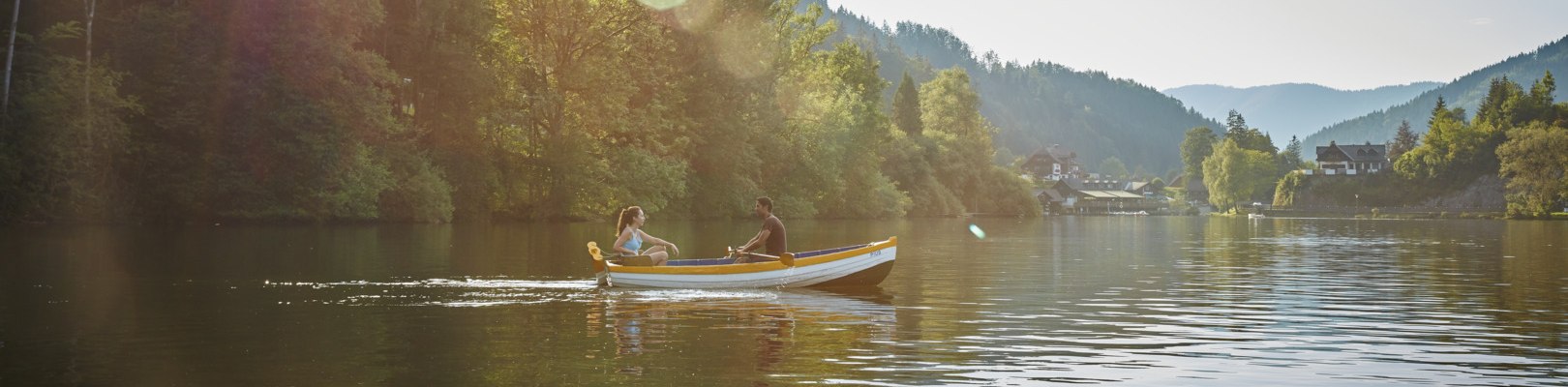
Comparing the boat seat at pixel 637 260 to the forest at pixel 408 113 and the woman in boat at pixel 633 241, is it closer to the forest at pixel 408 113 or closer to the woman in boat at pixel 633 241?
the woman in boat at pixel 633 241

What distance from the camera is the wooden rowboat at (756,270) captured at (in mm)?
26281

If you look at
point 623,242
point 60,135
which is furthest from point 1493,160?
point 623,242

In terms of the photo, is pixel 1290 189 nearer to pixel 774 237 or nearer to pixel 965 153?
pixel 965 153

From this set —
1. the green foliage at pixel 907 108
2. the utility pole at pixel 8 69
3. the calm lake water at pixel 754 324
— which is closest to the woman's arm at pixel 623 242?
the calm lake water at pixel 754 324

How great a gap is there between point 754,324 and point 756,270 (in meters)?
6.24

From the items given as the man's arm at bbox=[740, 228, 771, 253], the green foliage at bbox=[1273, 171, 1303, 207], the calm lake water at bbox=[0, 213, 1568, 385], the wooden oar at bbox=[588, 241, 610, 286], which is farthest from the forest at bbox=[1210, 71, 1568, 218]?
the wooden oar at bbox=[588, 241, 610, 286]

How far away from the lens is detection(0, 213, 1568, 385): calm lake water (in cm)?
1488

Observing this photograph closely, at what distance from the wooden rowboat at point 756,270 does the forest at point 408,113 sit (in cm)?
3775

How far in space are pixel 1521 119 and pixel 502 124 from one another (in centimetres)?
14396

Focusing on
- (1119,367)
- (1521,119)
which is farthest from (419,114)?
(1521,119)

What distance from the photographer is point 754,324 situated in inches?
799

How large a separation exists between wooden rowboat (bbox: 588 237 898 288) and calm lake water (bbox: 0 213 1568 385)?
369 millimetres

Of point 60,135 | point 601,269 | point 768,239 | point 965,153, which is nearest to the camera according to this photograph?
point 601,269

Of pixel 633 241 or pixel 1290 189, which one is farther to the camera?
pixel 1290 189
